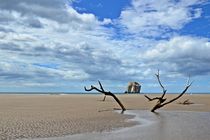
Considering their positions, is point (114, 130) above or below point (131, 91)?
below

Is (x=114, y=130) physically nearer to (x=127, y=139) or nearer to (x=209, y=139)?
(x=127, y=139)

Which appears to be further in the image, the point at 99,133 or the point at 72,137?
the point at 99,133

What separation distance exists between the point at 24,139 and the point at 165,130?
5926mm

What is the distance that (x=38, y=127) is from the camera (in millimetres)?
15328

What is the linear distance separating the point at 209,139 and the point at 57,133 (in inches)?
225

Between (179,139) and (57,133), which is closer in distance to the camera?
(179,139)

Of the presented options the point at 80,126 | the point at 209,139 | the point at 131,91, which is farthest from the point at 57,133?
the point at 131,91

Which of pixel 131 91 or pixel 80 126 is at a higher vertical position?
pixel 131 91

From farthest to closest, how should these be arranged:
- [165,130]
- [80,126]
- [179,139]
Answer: [80,126], [165,130], [179,139]

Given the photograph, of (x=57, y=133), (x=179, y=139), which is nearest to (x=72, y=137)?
(x=57, y=133)

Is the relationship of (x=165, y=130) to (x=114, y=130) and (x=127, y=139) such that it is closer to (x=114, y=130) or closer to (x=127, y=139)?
(x=114, y=130)

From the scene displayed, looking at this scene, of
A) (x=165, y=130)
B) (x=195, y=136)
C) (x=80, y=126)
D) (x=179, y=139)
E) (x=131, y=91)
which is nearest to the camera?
(x=179, y=139)

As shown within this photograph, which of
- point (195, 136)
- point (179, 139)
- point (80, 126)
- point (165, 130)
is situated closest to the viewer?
point (179, 139)

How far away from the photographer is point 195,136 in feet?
42.1
